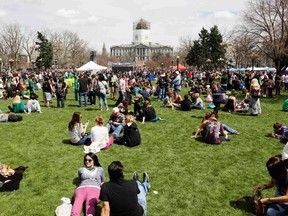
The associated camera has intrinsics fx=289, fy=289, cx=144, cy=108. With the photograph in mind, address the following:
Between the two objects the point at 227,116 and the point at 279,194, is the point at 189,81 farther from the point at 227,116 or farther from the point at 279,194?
the point at 279,194

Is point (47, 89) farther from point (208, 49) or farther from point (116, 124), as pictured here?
point (208, 49)

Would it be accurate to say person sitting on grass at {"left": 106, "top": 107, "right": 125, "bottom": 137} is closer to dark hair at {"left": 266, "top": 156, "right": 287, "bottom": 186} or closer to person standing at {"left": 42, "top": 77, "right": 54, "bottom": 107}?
dark hair at {"left": 266, "top": 156, "right": 287, "bottom": 186}

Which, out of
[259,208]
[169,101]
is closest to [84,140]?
[259,208]

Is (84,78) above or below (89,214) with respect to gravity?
above

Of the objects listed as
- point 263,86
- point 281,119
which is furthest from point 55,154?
point 263,86

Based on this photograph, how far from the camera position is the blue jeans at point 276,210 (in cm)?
432

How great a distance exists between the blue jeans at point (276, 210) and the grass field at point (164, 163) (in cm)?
64

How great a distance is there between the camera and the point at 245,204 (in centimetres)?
529

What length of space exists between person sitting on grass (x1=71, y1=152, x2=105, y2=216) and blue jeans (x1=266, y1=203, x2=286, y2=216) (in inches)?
111

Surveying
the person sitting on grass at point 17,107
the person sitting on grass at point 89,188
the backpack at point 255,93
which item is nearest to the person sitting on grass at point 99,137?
the person sitting on grass at point 89,188

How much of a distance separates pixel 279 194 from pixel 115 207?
101 inches

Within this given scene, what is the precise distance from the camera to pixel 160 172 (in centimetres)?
677

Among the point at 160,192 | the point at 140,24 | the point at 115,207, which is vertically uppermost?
the point at 140,24

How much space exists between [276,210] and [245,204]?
958 mm
